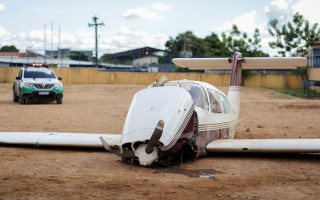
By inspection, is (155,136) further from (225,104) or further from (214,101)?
(225,104)

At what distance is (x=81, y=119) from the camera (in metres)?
17.8

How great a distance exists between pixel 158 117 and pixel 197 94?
204 centimetres

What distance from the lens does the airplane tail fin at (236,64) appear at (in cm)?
1302

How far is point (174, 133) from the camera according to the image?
7863 millimetres

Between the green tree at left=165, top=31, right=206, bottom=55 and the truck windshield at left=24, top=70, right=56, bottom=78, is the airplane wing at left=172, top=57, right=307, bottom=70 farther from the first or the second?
the green tree at left=165, top=31, right=206, bottom=55

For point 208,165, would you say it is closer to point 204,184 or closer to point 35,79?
point 204,184

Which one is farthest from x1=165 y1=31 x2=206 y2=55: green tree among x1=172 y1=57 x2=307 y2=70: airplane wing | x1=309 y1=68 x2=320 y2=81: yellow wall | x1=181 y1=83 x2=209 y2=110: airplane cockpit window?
x1=181 y1=83 x2=209 y2=110: airplane cockpit window

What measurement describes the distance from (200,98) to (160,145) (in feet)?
7.49

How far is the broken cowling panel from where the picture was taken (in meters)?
7.75

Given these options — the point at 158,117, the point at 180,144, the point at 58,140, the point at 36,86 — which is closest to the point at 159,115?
the point at 158,117

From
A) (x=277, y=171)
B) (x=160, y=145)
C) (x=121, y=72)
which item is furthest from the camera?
(x=121, y=72)

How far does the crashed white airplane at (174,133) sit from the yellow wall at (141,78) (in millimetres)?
35523

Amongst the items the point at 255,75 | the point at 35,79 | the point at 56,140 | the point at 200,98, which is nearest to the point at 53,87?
the point at 35,79

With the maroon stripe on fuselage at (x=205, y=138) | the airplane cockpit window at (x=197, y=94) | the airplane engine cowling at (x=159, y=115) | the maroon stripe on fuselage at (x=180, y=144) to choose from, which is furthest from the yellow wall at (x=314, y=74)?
the airplane engine cowling at (x=159, y=115)
